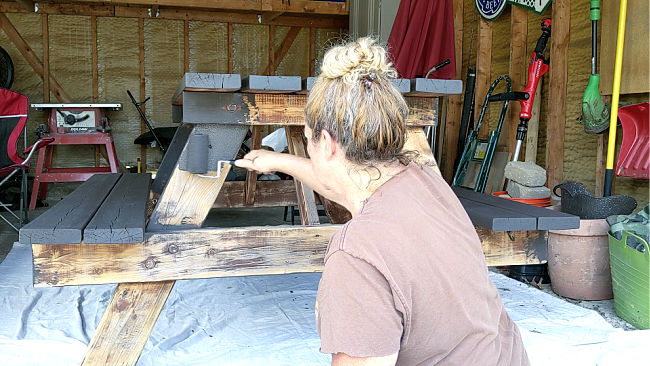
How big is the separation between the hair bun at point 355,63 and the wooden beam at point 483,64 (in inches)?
145

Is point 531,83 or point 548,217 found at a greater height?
point 531,83

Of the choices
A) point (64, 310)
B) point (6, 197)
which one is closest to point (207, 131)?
point (64, 310)

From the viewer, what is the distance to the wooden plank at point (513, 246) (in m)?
2.02

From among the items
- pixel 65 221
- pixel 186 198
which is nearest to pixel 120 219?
pixel 65 221

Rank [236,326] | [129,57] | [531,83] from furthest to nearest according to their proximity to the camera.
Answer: [129,57]
[531,83]
[236,326]

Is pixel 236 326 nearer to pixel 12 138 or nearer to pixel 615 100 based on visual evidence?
pixel 615 100

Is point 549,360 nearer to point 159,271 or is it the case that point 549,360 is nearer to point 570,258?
point 570,258

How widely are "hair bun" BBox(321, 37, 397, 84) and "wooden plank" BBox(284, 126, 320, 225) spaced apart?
1215 millimetres

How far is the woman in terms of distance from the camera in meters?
0.81

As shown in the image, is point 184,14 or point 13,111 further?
point 184,14

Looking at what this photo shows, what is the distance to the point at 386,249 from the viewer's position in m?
0.84

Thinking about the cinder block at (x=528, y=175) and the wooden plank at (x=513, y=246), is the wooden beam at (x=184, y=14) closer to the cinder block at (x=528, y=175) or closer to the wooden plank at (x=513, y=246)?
the cinder block at (x=528, y=175)

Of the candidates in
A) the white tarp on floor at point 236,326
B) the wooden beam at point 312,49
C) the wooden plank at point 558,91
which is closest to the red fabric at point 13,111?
the white tarp on floor at point 236,326

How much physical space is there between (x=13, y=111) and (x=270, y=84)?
10.3 ft
